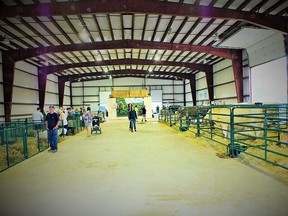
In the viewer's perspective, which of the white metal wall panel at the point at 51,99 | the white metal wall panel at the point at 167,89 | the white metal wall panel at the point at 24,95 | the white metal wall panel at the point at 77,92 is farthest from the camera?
the white metal wall panel at the point at 167,89

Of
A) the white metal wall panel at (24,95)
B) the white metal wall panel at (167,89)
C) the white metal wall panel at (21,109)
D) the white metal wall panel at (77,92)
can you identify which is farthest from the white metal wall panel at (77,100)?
the white metal wall panel at (167,89)

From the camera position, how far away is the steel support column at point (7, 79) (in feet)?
50.0

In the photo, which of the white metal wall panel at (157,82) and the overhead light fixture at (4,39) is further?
the white metal wall panel at (157,82)

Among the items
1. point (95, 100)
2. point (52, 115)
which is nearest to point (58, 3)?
point (52, 115)

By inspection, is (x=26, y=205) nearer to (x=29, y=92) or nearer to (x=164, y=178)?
(x=164, y=178)

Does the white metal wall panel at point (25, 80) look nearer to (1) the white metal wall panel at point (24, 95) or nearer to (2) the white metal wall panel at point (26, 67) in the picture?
(2) the white metal wall panel at point (26, 67)

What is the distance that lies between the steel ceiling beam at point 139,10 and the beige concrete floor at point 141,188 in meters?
6.96

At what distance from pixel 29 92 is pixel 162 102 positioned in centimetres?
1888

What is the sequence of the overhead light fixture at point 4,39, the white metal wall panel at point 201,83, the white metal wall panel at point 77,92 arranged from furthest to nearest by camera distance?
1. the white metal wall panel at point 77,92
2. the white metal wall panel at point 201,83
3. the overhead light fixture at point 4,39

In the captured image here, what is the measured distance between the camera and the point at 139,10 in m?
9.62

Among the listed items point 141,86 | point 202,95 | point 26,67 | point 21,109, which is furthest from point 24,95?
point 202,95

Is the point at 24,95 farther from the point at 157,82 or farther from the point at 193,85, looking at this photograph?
the point at 193,85

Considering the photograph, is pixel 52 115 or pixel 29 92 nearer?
pixel 52 115

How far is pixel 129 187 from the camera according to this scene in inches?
154
